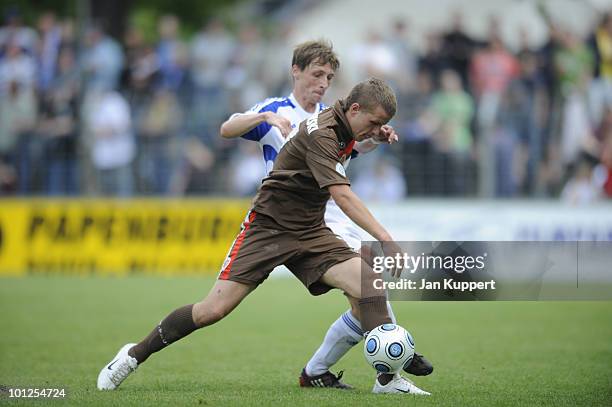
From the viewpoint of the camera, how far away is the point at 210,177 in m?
18.9

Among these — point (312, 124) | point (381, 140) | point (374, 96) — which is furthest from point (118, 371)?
point (374, 96)

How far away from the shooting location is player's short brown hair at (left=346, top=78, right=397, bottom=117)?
6.72 m

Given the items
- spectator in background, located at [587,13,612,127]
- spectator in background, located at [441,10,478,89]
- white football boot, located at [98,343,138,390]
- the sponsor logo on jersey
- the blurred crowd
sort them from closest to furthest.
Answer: the sponsor logo on jersey
white football boot, located at [98,343,138,390]
the blurred crowd
spectator in background, located at [587,13,612,127]
spectator in background, located at [441,10,478,89]

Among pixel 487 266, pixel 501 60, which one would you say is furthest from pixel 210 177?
pixel 487 266

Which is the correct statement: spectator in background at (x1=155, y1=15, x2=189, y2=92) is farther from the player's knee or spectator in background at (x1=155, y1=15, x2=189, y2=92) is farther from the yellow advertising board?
the player's knee

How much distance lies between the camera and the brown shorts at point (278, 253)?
7129 mm

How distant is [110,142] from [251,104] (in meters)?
2.66

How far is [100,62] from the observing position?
63.3ft

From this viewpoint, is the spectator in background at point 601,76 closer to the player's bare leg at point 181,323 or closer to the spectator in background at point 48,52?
the spectator in background at point 48,52

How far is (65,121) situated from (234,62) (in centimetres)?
330

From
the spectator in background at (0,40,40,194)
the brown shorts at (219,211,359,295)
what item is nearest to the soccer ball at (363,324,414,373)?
the brown shorts at (219,211,359,295)

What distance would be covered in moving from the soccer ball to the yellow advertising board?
473 inches

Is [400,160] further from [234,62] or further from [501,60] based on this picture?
[234,62]

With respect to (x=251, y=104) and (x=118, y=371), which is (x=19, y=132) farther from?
(x=118, y=371)
